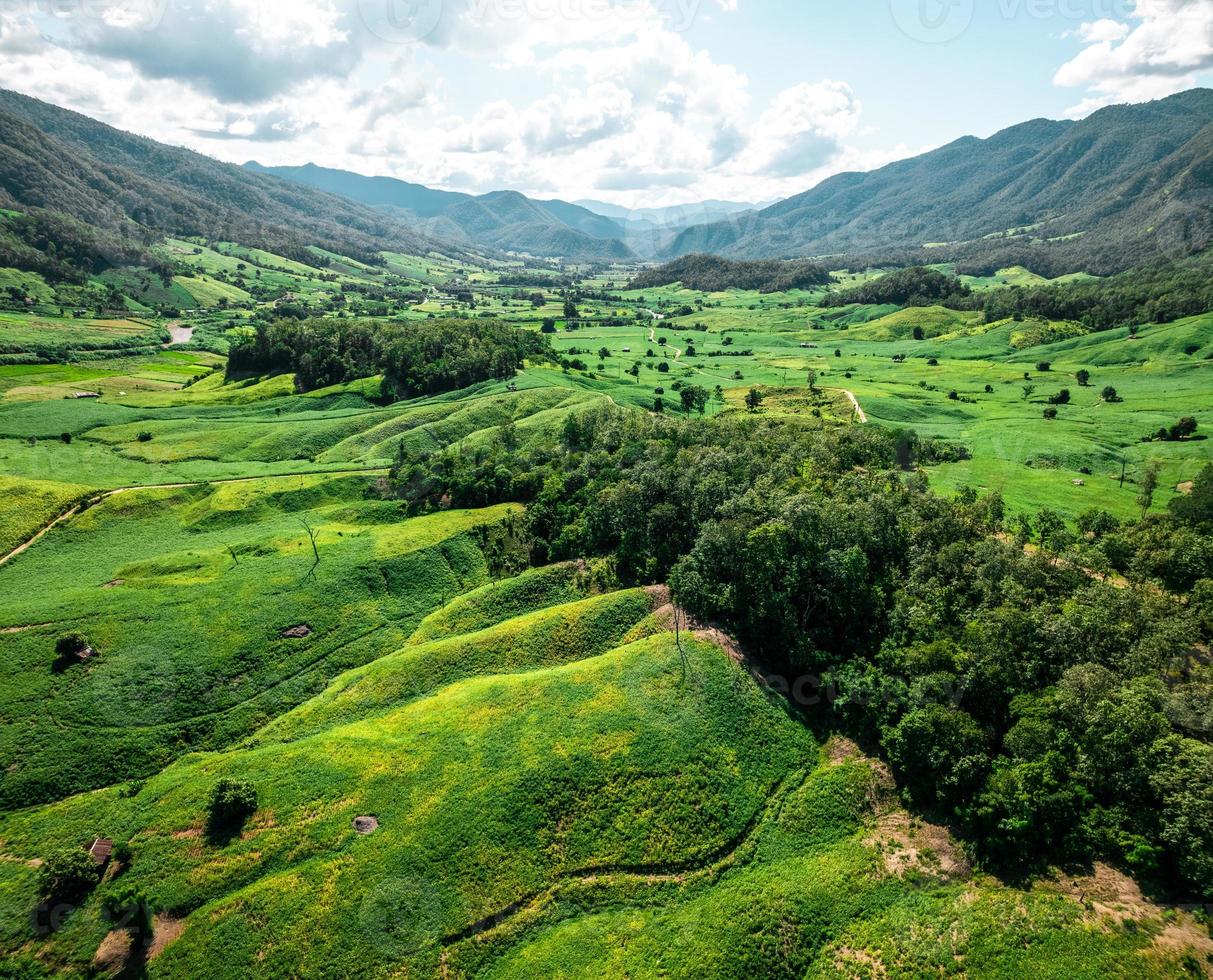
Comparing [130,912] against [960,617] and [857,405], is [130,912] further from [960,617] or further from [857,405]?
[857,405]

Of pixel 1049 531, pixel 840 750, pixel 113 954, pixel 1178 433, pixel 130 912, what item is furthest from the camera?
pixel 1178 433

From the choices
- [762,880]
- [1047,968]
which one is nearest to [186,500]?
[762,880]

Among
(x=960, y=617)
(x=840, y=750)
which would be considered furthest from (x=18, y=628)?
(x=960, y=617)

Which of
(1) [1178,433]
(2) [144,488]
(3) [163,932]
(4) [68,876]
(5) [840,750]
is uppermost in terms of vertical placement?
(1) [1178,433]

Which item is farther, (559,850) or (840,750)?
(840,750)

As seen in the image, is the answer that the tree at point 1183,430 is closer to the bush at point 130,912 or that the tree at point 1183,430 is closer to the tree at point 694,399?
the tree at point 694,399

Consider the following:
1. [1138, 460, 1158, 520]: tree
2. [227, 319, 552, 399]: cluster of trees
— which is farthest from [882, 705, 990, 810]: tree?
[227, 319, 552, 399]: cluster of trees
